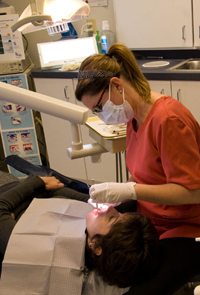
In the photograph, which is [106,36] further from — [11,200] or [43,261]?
[43,261]

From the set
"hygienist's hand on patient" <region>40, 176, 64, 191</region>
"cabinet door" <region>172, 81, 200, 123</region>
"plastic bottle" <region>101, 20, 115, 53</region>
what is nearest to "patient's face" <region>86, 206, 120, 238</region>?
"hygienist's hand on patient" <region>40, 176, 64, 191</region>

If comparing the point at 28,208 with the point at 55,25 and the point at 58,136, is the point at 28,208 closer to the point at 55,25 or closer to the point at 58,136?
the point at 55,25

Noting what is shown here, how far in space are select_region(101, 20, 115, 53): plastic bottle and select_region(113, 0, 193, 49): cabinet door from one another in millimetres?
99

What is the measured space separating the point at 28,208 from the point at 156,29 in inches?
68.9

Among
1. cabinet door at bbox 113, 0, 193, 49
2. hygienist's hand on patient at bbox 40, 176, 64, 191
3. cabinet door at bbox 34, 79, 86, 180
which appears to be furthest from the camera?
cabinet door at bbox 34, 79, 86, 180

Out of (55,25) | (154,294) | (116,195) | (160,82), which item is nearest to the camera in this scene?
(154,294)

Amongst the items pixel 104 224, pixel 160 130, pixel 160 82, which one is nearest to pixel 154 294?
pixel 104 224

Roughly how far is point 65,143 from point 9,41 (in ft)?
3.03

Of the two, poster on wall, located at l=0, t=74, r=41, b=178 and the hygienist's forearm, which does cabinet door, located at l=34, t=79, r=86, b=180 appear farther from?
the hygienist's forearm

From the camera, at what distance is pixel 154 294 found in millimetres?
1284

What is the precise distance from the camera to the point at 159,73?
2.47 meters

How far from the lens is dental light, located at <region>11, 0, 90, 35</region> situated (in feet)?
4.66

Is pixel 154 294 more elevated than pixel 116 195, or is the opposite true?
pixel 116 195

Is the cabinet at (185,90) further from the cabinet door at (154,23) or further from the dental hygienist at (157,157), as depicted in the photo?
the dental hygienist at (157,157)
